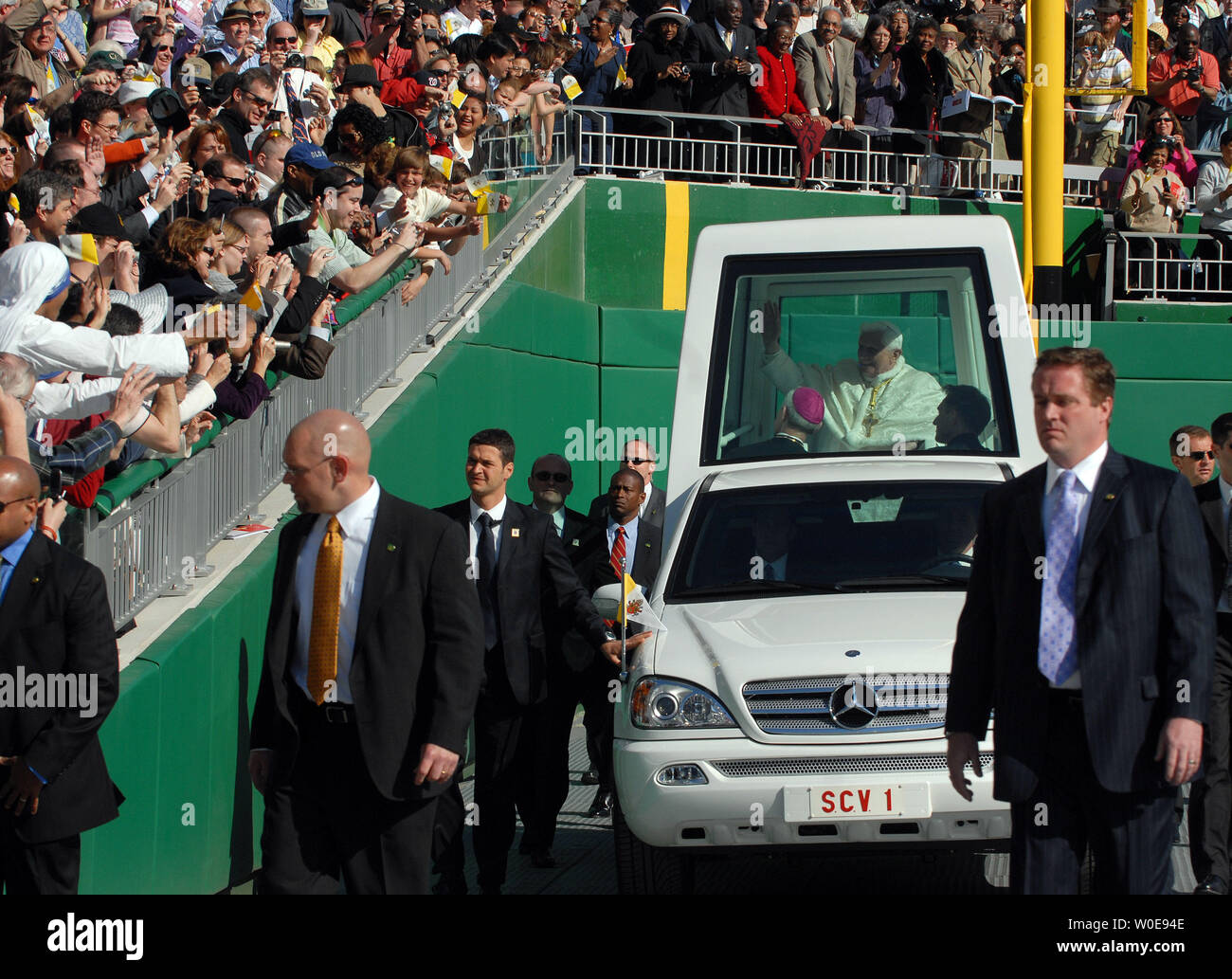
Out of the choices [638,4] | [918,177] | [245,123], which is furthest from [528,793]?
[638,4]

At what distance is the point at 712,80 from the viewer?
17969 mm

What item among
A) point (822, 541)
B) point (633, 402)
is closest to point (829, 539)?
point (822, 541)

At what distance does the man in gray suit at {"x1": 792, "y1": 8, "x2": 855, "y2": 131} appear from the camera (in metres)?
18.4

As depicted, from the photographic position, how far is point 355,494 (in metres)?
5.55

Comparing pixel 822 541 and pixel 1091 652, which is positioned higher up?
pixel 822 541

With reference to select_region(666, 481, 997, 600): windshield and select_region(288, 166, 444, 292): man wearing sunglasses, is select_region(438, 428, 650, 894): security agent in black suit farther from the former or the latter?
select_region(288, 166, 444, 292): man wearing sunglasses

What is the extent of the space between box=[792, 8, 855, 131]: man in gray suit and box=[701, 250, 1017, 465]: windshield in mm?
9053

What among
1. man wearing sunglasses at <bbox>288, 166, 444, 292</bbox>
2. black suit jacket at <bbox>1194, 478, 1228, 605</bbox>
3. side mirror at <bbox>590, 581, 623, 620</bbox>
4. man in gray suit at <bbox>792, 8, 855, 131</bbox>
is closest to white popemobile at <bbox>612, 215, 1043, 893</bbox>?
side mirror at <bbox>590, 581, 623, 620</bbox>

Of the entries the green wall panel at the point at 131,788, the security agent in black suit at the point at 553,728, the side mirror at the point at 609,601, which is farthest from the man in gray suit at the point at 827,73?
the green wall panel at the point at 131,788

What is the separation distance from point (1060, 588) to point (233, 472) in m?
4.47

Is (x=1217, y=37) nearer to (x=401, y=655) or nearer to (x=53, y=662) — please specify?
(x=401, y=655)

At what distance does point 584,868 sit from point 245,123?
7.02 metres

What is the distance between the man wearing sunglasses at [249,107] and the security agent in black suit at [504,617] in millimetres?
5627

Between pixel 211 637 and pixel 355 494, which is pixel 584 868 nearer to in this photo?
pixel 211 637
